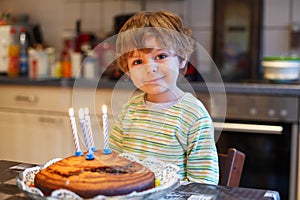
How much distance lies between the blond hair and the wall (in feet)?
4.73

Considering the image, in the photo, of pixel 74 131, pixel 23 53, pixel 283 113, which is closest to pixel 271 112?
pixel 283 113

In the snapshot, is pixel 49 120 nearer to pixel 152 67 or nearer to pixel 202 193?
pixel 152 67

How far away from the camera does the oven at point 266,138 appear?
2.00 metres

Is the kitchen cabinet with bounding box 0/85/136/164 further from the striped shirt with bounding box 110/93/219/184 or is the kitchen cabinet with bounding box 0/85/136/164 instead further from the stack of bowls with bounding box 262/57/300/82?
the striped shirt with bounding box 110/93/219/184

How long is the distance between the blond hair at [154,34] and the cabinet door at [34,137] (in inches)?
54.9

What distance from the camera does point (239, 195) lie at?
89cm

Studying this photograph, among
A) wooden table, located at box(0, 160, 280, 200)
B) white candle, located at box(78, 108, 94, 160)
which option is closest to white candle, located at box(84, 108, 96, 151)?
white candle, located at box(78, 108, 94, 160)

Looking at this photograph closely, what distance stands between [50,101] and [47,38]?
24.4 inches

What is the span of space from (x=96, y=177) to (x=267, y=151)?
139 centimetres

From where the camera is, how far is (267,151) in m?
2.04

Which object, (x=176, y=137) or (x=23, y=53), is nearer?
(x=176, y=137)

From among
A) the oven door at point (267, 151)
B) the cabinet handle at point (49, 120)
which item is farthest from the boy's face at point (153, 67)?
the cabinet handle at point (49, 120)

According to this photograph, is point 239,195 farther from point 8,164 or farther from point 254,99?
point 254,99

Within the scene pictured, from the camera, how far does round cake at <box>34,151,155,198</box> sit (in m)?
0.76
